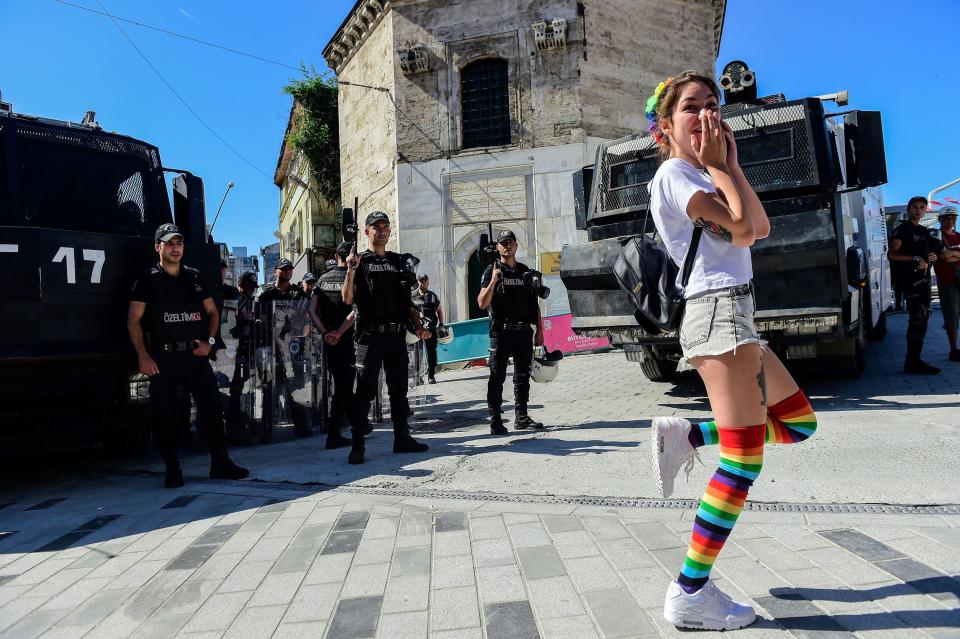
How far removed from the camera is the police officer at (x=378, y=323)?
5.43 m

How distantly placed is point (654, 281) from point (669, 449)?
62cm

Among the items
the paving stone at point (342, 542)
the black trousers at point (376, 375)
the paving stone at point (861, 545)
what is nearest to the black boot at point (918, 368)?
the paving stone at point (861, 545)

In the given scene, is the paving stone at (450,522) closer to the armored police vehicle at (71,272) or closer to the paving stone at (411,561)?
the paving stone at (411,561)

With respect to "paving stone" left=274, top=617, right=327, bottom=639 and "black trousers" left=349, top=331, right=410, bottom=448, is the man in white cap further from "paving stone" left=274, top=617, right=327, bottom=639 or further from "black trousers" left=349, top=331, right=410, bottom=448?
"paving stone" left=274, top=617, right=327, bottom=639

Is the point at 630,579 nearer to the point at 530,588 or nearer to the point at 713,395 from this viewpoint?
the point at 530,588

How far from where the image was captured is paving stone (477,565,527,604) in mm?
2594

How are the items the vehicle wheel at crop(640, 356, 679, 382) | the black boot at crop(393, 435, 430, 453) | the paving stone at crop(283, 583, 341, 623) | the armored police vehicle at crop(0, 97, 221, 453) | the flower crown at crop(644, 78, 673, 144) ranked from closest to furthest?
1. the flower crown at crop(644, 78, 673, 144)
2. the paving stone at crop(283, 583, 341, 623)
3. the armored police vehicle at crop(0, 97, 221, 453)
4. the black boot at crop(393, 435, 430, 453)
5. the vehicle wheel at crop(640, 356, 679, 382)

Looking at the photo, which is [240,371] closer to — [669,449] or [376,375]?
[376,375]

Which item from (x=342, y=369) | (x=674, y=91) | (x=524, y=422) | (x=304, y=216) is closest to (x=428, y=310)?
(x=342, y=369)

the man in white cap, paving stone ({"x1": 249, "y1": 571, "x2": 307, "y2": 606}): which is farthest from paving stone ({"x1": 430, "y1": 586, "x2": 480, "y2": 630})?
the man in white cap

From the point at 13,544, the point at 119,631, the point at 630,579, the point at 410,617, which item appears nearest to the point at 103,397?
the point at 13,544

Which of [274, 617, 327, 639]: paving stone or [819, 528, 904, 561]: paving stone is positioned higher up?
[819, 528, 904, 561]: paving stone

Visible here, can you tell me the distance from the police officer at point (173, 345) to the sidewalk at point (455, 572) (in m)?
1.06

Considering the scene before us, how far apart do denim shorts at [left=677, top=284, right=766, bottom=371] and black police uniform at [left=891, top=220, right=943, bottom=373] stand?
6.41 metres
